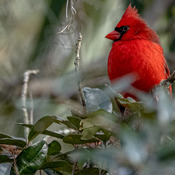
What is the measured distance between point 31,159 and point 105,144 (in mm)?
A: 225

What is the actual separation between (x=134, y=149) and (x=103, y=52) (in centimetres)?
409

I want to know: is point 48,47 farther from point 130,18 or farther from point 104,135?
point 104,135

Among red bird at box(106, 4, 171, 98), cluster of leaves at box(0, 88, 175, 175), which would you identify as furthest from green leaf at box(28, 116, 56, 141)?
red bird at box(106, 4, 171, 98)

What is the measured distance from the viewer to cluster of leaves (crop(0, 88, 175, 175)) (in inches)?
22.1

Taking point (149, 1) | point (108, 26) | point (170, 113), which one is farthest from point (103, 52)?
point (170, 113)

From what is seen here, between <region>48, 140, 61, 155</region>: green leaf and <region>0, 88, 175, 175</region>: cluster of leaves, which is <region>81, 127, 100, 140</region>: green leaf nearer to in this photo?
<region>0, 88, 175, 175</region>: cluster of leaves

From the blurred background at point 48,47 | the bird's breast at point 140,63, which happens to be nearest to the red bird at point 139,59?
the bird's breast at point 140,63

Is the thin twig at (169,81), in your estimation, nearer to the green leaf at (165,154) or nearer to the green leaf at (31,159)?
the green leaf at (31,159)

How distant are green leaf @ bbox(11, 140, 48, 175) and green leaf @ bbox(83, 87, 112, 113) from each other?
0.21 m

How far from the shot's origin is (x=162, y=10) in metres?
4.70

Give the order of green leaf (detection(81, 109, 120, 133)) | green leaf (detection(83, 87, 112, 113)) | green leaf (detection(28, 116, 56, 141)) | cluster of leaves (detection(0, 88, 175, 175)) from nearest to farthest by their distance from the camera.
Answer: cluster of leaves (detection(0, 88, 175, 175)) < green leaf (detection(81, 109, 120, 133)) < green leaf (detection(28, 116, 56, 141)) < green leaf (detection(83, 87, 112, 113))

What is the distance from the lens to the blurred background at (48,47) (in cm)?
322

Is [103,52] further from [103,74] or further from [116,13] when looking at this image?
[116,13]

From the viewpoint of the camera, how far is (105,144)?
1.12 metres
